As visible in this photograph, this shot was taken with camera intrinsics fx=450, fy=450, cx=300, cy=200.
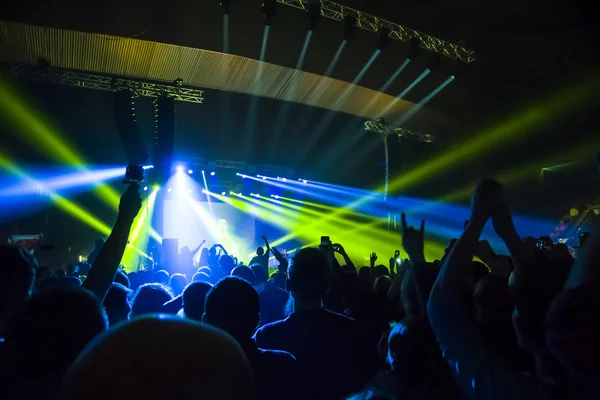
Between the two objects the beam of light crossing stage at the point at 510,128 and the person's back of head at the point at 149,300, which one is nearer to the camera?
the person's back of head at the point at 149,300

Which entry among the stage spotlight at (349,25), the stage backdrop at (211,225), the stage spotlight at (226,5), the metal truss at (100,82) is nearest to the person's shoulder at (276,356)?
the stage spotlight at (226,5)

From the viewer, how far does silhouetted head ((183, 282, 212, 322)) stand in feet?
8.13

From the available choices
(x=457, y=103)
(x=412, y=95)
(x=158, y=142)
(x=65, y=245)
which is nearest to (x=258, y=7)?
(x=158, y=142)

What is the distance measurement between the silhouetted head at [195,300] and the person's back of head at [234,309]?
609 millimetres

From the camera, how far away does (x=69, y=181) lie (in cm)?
1189

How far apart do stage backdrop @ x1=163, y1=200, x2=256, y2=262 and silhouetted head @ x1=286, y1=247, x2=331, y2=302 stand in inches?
481

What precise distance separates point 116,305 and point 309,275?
114 centimetres

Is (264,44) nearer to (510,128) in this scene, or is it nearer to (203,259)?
(203,259)

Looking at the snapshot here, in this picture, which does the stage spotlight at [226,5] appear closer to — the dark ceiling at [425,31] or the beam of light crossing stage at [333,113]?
the dark ceiling at [425,31]

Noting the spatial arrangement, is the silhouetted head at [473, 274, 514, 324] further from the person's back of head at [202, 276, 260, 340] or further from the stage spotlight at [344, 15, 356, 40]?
the stage spotlight at [344, 15, 356, 40]

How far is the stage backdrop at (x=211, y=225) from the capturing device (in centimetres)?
1433

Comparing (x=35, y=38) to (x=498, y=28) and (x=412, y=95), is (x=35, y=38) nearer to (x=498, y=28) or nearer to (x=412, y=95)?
(x=412, y=95)

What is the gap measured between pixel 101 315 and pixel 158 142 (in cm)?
824

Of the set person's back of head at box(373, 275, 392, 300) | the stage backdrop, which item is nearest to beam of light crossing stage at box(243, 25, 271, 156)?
the stage backdrop
